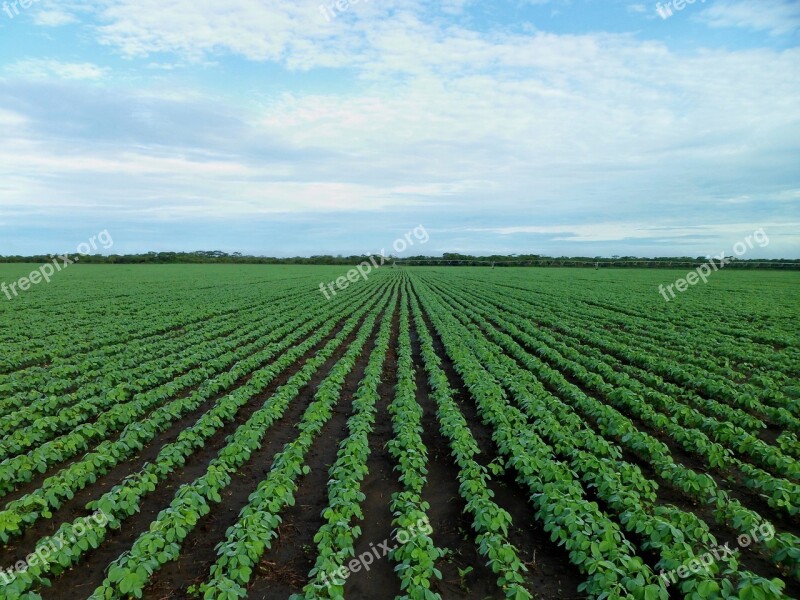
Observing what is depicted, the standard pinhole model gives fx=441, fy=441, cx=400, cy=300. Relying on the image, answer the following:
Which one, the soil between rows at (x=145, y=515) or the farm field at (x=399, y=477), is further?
the soil between rows at (x=145, y=515)

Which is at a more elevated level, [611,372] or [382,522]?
[611,372]

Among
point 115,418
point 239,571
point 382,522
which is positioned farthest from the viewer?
point 115,418

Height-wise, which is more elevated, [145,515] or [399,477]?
[399,477]

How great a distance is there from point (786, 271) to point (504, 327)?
8416 centimetres

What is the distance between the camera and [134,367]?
1341 cm

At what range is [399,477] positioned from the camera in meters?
6.96

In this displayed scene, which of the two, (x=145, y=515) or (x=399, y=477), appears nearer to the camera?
(x=145, y=515)

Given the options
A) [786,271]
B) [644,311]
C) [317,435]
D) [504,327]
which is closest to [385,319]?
[504,327]

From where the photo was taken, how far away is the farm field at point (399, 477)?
4.90 m

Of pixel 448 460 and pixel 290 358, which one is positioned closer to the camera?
pixel 448 460

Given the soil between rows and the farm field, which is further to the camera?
the soil between rows

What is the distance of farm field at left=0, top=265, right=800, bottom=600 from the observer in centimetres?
490

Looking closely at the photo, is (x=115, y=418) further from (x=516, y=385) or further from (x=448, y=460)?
(x=516, y=385)

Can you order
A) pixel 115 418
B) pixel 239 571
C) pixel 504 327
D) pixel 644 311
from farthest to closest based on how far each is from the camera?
pixel 644 311 < pixel 504 327 < pixel 115 418 < pixel 239 571
